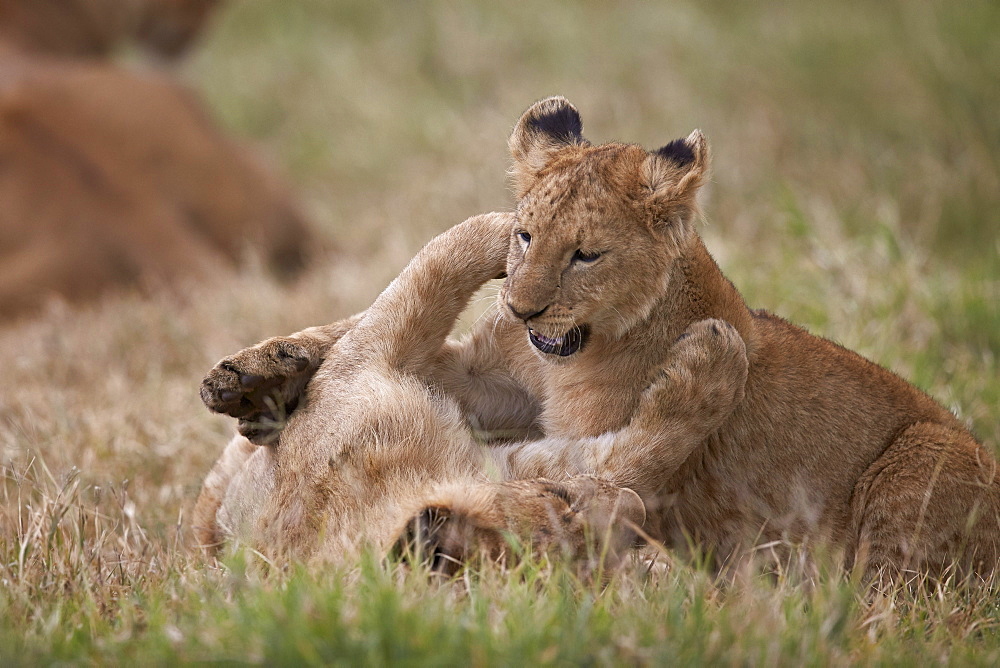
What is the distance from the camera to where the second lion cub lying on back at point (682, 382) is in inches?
111

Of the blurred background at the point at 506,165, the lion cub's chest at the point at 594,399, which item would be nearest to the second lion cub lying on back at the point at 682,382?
the lion cub's chest at the point at 594,399

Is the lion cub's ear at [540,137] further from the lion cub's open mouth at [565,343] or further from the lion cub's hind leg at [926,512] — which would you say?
the lion cub's hind leg at [926,512]

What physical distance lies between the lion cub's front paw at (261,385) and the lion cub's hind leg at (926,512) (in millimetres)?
1647

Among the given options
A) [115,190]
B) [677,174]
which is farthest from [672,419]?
[115,190]

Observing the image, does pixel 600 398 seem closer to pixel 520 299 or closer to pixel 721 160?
pixel 520 299

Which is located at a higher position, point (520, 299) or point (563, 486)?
point (520, 299)

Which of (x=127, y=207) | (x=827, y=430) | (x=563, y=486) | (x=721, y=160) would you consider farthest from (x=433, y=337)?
(x=721, y=160)

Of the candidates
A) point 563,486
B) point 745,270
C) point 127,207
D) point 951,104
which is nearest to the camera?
point 563,486

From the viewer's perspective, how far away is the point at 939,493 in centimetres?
295

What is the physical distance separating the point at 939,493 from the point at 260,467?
74.4 inches

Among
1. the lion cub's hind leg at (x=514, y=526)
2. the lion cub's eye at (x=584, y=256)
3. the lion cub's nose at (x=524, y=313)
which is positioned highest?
the lion cub's eye at (x=584, y=256)

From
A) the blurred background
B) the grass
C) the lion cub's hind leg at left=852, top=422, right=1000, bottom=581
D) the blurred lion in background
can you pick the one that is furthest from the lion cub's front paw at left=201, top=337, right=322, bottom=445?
the blurred lion in background

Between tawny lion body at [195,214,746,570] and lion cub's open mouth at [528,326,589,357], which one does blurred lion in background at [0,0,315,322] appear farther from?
lion cub's open mouth at [528,326,589,357]

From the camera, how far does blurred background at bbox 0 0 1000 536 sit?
477 centimetres
